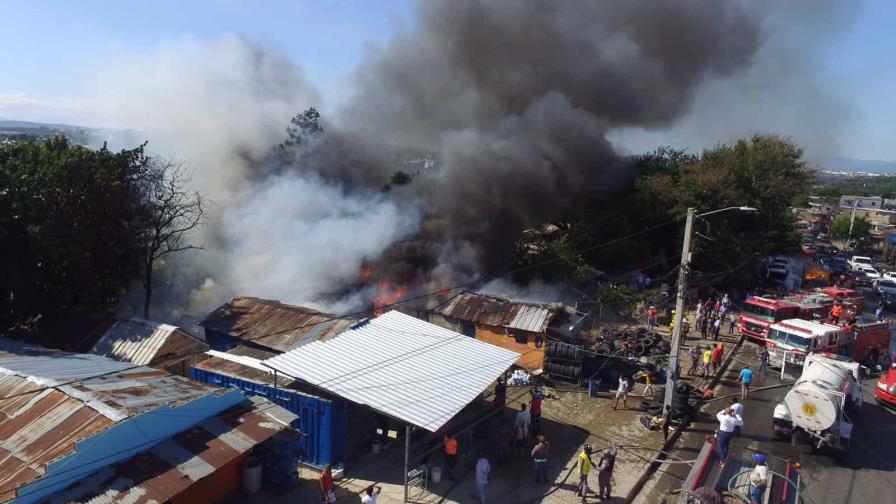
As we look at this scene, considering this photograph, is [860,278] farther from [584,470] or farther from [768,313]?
[584,470]

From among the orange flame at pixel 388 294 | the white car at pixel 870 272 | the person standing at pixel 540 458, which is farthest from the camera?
the white car at pixel 870 272

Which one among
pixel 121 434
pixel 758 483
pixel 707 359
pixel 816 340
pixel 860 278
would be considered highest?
pixel 121 434

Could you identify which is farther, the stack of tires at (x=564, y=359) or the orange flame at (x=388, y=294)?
the orange flame at (x=388, y=294)

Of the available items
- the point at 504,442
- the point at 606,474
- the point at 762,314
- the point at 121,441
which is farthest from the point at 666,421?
the point at 762,314

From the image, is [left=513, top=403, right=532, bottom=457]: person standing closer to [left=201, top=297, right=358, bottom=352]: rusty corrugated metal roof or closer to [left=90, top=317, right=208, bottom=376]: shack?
[left=201, top=297, right=358, bottom=352]: rusty corrugated metal roof

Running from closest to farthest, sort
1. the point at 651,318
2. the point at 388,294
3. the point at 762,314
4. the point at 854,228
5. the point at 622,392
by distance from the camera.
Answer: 1. the point at 622,392
2. the point at 388,294
3. the point at 762,314
4. the point at 651,318
5. the point at 854,228

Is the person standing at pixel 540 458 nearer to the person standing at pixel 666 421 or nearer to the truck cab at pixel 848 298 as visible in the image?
the person standing at pixel 666 421

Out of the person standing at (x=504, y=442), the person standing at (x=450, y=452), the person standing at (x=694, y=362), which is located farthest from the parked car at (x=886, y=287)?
the person standing at (x=450, y=452)
